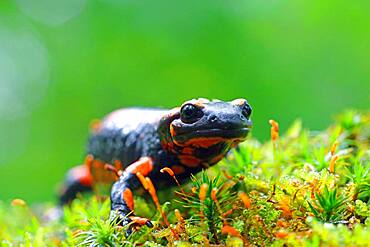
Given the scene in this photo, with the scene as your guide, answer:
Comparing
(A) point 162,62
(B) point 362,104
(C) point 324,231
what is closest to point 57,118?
(A) point 162,62

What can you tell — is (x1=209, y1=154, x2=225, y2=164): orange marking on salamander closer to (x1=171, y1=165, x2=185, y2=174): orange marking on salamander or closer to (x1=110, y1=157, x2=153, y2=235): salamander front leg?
(x1=171, y1=165, x2=185, y2=174): orange marking on salamander

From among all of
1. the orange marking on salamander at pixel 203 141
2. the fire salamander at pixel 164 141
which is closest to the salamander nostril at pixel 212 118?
the fire salamander at pixel 164 141

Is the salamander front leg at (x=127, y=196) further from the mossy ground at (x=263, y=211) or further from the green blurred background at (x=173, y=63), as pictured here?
the green blurred background at (x=173, y=63)

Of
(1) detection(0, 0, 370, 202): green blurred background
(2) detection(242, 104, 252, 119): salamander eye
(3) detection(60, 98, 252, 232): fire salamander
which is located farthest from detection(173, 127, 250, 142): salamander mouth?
(1) detection(0, 0, 370, 202): green blurred background

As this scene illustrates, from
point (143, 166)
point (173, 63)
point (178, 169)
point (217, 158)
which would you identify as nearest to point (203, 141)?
point (217, 158)

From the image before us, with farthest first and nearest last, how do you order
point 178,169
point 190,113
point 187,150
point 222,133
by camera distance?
point 178,169 → point 187,150 → point 190,113 → point 222,133

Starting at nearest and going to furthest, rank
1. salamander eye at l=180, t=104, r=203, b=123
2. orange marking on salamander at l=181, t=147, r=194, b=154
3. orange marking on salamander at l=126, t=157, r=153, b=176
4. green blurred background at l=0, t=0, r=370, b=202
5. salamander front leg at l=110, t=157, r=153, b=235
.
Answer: salamander front leg at l=110, t=157, r=153, b=235, salamander eye at l=180, t=104, r=203, b=123, orange marking on salamander at l=181, t=147, r=194, b=154, orange marking on salamander at l=126, t=157, r=153, b=176, green blurred background at l=0, t=0, r=370, b=202

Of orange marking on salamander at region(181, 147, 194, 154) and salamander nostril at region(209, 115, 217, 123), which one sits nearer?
salamander nostril at region(209, 115, 217, 123)

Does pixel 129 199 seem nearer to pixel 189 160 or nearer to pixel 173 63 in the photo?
pixel 189 160
